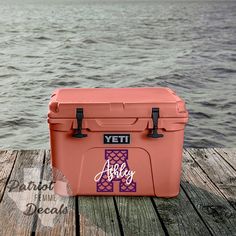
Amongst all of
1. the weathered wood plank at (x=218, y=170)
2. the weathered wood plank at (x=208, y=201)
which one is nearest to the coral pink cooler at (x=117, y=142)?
the weathered wood plank at (x=208, y=201)

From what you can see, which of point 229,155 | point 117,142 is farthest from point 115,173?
point 229,155

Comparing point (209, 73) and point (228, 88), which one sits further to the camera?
point (209, 73)

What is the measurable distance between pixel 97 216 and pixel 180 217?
449 mm

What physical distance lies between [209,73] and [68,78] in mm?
3294

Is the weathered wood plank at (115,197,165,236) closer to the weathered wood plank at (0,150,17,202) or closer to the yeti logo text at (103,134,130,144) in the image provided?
the yeti logo text at (103,134,130,144)

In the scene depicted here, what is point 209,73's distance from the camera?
11555 millimetres

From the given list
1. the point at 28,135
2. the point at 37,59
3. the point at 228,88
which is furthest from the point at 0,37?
the point at 28,135

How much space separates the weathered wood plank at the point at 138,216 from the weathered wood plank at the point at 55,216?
269mm

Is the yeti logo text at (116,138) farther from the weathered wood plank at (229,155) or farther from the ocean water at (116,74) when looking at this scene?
the ocean water at (116,74)

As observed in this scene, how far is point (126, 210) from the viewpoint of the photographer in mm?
2746

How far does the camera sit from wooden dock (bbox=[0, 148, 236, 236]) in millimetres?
2527

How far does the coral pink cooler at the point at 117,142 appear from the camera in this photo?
2736 millimetres

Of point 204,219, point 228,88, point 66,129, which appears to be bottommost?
point 228,88

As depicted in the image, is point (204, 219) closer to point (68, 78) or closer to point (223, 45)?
point (68, 78)
